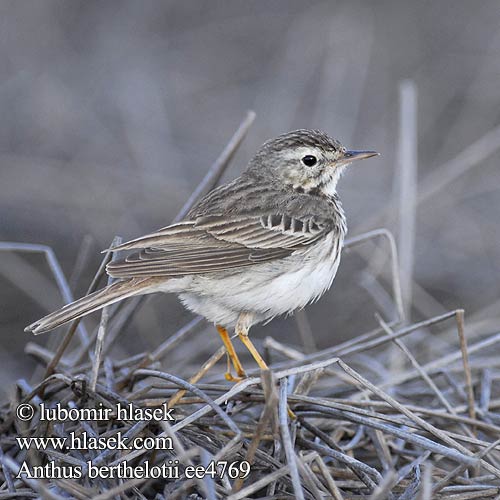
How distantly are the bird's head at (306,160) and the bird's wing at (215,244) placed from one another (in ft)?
1.30

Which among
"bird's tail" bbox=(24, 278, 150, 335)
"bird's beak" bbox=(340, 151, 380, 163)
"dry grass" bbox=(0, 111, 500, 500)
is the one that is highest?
"bird's beak" bbox=(340, 151, 380, 163)

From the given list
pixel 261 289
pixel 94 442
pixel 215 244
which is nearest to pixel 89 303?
pixel 94 442

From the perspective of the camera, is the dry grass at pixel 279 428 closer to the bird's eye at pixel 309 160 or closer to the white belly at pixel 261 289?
the white belly at pixel 261 289

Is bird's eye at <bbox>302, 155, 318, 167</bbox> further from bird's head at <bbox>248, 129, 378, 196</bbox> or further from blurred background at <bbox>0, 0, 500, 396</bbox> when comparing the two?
blurred background at <bbox>0, 0, 500, 396</bbox>

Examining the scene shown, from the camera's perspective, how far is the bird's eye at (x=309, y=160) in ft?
17.8

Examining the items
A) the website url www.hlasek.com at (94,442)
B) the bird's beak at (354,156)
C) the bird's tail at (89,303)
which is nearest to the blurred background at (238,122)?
the bird's beak at (354,156)

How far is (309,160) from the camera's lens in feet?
17.8

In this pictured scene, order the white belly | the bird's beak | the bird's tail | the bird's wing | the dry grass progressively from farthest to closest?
the bird's beak, the white belly, the bird's wing, the bird's tail, the dry grass

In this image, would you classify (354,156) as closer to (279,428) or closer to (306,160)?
(306,160)

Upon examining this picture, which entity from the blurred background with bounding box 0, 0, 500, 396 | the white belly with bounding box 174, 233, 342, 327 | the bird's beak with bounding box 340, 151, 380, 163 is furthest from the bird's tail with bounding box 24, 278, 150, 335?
the bird's beak with bounding box 340, 151, 380, 163

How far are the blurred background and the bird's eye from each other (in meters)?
1.05

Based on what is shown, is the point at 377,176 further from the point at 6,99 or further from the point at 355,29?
the point at 6,99

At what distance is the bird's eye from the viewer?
5.41 m

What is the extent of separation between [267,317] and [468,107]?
610 centimetres
